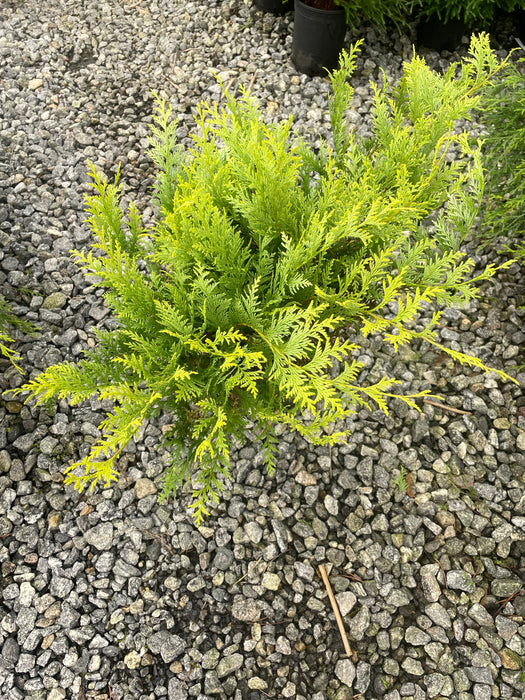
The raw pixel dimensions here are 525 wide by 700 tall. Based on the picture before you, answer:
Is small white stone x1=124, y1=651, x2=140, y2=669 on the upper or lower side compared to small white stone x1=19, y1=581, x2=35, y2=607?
upper

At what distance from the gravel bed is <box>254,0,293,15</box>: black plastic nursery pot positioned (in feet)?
7.38

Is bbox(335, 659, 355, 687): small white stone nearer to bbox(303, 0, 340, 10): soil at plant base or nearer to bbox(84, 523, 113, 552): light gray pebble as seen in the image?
bbox(84, 523, 113, 552): light gray pebble

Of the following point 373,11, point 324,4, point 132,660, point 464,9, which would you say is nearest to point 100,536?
point 132,660

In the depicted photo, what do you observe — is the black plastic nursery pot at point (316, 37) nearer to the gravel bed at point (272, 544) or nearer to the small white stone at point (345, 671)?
the gravel bed at point (272, 544)

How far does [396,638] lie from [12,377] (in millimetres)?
2109

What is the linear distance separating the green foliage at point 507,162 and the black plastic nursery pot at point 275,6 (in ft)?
6.13

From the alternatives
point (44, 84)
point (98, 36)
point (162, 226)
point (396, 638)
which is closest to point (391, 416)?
point (396, 638)

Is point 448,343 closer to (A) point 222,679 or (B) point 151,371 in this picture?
(B) point 151,371

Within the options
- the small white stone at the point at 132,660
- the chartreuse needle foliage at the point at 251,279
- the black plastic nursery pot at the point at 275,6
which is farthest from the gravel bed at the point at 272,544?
the black plastic nursery pot at the point at 275,6

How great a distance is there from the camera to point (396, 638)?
2.15 meters

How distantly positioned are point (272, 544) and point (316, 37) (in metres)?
3.40

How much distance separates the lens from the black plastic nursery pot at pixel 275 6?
4.18 meters

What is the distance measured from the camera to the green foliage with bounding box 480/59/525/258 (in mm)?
3002

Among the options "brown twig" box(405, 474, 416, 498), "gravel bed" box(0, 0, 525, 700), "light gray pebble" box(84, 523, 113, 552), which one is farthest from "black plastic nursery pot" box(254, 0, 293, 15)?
"light gray pebble" box(84, 523, 113, 552)
